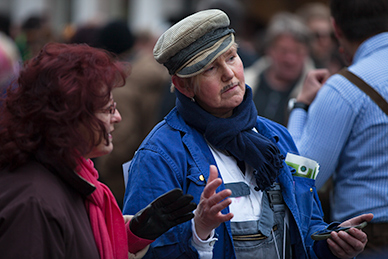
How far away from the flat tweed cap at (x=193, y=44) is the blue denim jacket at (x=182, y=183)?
0.29m

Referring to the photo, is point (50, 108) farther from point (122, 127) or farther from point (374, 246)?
point (122, 127)

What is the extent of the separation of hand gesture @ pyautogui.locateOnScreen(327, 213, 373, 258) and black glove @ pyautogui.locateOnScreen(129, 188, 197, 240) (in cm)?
75

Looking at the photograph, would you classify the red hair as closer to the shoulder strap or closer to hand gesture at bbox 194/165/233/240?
hand gesture at bbox 194/165/233/240

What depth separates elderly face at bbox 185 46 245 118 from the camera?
2418 millimetres

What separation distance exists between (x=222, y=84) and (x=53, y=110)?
0.86 meters

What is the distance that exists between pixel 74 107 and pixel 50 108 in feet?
0.29

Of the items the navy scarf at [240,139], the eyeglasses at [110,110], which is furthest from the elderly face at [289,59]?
the eyeglasses at [110,110]

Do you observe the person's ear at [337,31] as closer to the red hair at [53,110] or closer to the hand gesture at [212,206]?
the hand gesture at [212,206]

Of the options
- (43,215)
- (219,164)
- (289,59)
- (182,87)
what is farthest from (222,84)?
(289,59)

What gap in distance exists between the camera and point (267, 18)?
47.5 ft

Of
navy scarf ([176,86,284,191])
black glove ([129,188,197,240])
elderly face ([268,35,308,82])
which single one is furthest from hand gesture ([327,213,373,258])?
elderly face ([268,35,308,82])

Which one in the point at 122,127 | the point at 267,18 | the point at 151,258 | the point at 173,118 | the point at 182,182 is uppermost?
the point at 173,118

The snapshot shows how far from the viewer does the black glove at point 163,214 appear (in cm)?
200

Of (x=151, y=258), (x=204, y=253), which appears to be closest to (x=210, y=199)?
(x=204, y=253)
